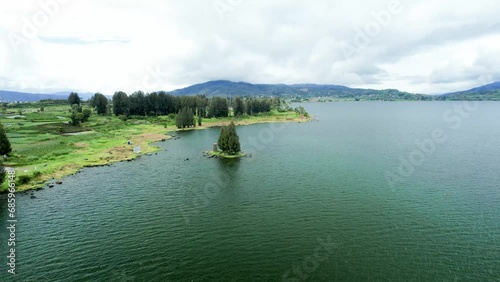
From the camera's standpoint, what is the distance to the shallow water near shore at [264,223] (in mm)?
39875

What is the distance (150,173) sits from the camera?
8450 centimetres

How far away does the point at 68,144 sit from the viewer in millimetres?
114375

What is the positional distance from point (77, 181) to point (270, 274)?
2319 inches

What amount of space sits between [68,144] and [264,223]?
311 ft

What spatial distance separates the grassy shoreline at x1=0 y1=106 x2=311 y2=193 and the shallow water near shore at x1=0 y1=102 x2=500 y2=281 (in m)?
7.87

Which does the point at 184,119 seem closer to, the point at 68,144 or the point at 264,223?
the point at 68,144

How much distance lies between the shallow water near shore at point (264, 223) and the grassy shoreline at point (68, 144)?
787 centimetres

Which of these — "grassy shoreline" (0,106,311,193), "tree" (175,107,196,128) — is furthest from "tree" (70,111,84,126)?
"tree" (175,107,196,128)

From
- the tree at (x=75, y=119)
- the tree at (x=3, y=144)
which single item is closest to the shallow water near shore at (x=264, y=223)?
the tree at (x=3, y=144)

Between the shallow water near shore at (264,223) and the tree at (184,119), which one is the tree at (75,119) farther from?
the shallow water near shore at (264,223)

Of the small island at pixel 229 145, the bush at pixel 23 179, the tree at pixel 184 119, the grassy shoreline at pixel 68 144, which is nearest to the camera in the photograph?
the bush at pixel 23 179

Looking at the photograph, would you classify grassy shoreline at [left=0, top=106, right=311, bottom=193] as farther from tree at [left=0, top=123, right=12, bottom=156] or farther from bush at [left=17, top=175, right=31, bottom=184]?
tree at [left=0, top=123, right=12, bottom=156]

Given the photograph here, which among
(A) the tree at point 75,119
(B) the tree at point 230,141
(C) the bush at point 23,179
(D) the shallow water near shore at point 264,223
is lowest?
(D) the shallow water near shore at point 264,223

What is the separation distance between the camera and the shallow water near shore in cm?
3988
